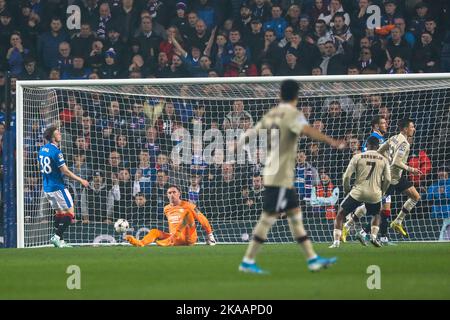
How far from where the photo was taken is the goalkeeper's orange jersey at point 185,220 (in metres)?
18.5

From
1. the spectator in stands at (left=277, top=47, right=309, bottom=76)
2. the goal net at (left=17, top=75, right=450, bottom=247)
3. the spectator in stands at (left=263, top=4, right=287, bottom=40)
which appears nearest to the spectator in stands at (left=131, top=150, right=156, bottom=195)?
the goal net at (left=17, top=75, right=450, bottom=247)

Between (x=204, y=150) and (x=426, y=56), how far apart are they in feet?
15.9

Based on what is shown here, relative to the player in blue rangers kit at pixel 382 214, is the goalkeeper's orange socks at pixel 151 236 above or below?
below

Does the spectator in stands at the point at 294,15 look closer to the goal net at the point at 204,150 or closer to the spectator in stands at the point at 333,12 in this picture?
the spectator in stands at the point at 333,12

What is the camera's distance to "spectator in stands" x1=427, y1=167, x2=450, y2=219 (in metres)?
19.0

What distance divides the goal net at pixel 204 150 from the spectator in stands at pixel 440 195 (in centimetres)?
2

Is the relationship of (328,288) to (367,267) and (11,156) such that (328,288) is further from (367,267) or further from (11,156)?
(11,156)

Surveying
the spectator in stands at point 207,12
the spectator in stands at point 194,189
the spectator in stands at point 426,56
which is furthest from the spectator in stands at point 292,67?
the spectator in stands at point 194,189

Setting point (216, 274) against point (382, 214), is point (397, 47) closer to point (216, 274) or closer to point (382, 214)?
point (382, 214)

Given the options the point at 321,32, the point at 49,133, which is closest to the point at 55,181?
the point at 49,133

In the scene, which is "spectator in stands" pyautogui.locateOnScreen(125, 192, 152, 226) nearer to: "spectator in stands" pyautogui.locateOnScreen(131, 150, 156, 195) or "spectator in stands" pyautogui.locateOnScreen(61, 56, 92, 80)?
"spectator in stands" pyautogui.locateOnScreen(131, 150, 156, 195)

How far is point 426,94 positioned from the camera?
19.7m

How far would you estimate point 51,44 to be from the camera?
74.8 ft
